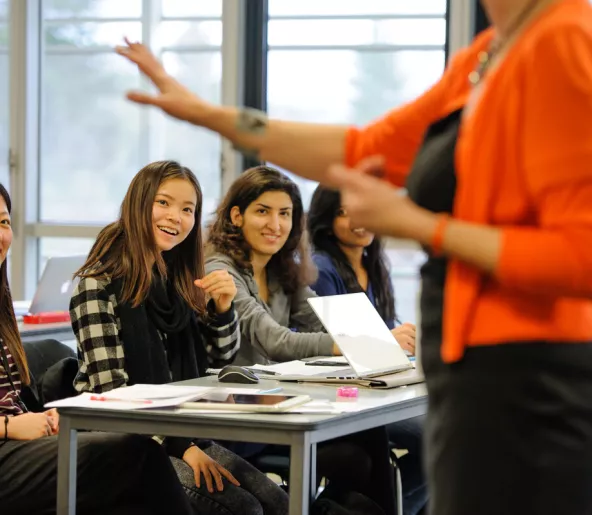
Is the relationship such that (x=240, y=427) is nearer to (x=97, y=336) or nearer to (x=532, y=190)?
(x=97, y=336)

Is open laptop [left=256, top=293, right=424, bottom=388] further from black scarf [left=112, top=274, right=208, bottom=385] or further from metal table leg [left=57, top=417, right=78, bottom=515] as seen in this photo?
metal table leg [left=57, top=417, right=78, bottom=515]

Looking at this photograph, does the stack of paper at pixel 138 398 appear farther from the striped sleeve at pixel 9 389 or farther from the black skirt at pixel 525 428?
the black skirt at pixel 525 428

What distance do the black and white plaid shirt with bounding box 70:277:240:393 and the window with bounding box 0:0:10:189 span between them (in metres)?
3.62

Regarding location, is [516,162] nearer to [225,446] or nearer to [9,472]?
[9,472]

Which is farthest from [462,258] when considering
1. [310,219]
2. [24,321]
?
[24,321]

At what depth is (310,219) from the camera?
3.92m

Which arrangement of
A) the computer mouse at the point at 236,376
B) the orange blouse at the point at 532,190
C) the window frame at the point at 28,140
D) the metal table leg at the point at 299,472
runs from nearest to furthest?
the orange blouse at the point at 532,190, the metal table leg at the point at 299,472, the computer mouse at the point at 236,376, the window frame at the point at 28,140

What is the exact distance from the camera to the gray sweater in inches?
127

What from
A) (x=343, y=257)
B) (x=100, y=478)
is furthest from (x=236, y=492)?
(x=343, y=257)

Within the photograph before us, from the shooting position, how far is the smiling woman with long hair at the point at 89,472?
235 centimetres

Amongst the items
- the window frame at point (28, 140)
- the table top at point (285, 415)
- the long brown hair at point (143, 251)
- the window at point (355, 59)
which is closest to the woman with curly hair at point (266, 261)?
the long brown hair at point (143, 251)

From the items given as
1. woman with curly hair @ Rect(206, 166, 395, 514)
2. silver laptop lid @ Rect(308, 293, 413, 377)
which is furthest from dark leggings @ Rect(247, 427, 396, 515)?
silver laptop lid @ Rect(308, 293, 413, 377)

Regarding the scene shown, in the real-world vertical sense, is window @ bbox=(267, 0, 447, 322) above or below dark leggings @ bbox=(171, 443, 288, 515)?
above

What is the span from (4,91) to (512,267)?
552cm
